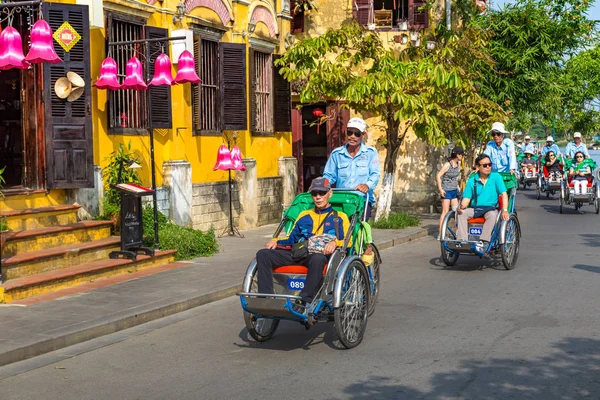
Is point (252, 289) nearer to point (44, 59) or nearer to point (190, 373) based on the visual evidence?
point (190, 373)

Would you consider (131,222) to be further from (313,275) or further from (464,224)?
(313,275)

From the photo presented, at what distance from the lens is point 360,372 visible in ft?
23.3

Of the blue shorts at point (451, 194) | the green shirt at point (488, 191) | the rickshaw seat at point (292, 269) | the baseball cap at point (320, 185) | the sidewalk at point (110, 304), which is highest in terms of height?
the baseball cap at point (320, 185)

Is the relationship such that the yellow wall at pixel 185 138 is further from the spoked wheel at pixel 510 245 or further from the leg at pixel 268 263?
the leg at pixel 268 263

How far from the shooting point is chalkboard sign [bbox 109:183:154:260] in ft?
41.1

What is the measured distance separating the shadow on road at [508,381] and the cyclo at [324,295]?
0.99 m

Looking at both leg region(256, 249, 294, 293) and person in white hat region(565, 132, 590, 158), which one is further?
person in white hat region(565, 132, 590, 158)

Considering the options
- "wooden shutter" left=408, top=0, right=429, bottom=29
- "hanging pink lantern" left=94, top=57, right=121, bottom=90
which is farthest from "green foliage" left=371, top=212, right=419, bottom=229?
"hanging pink lantern" left=94, top=57, right=121, bottom=90

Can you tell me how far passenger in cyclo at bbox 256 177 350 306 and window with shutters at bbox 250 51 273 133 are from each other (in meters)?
10.9

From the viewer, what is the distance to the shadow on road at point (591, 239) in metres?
16.3

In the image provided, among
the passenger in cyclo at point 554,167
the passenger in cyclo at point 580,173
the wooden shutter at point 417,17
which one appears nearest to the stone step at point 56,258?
the wooden shutter at point 417,17

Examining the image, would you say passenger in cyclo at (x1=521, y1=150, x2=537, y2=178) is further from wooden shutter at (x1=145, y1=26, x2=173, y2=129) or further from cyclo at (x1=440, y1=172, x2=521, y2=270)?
cyclo at (x1=440, y1=172, x2=521, y2=270)

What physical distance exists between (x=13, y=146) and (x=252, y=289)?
756 cm

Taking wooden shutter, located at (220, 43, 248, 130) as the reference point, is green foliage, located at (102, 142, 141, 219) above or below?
below
